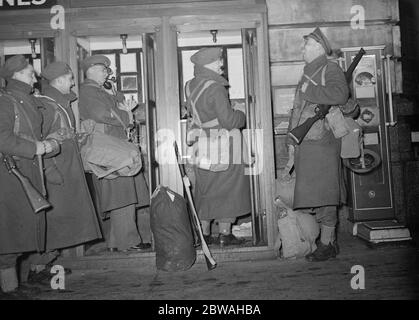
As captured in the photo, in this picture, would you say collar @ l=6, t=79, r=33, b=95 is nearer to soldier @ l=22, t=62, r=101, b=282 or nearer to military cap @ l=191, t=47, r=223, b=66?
soldier @ l=22, t=62, r=101, b=282

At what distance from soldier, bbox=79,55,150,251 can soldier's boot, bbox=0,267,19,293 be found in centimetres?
90

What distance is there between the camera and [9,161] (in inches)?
103

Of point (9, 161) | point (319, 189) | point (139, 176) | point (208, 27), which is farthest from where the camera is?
point (139, 176)

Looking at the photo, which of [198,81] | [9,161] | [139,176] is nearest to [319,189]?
[198,81]

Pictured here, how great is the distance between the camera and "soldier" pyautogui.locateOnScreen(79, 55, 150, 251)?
127 inches

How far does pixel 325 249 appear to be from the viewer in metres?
3.20

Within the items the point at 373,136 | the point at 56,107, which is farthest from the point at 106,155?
the point at 373,136

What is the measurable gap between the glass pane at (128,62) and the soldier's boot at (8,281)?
2.57m

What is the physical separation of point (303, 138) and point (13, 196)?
230 centimetres

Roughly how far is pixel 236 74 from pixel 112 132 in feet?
5.84

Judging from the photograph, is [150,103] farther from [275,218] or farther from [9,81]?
[275,218]

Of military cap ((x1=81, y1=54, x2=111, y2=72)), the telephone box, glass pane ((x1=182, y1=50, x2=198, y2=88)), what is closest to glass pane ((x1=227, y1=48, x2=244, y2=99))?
glass pane ((x1=182, y1=50, x2=198, y2=88))

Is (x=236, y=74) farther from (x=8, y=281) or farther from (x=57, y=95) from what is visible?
(x=8, y=281)

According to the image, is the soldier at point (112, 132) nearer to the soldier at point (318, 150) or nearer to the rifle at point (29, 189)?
the rifle at point (29, 189)
